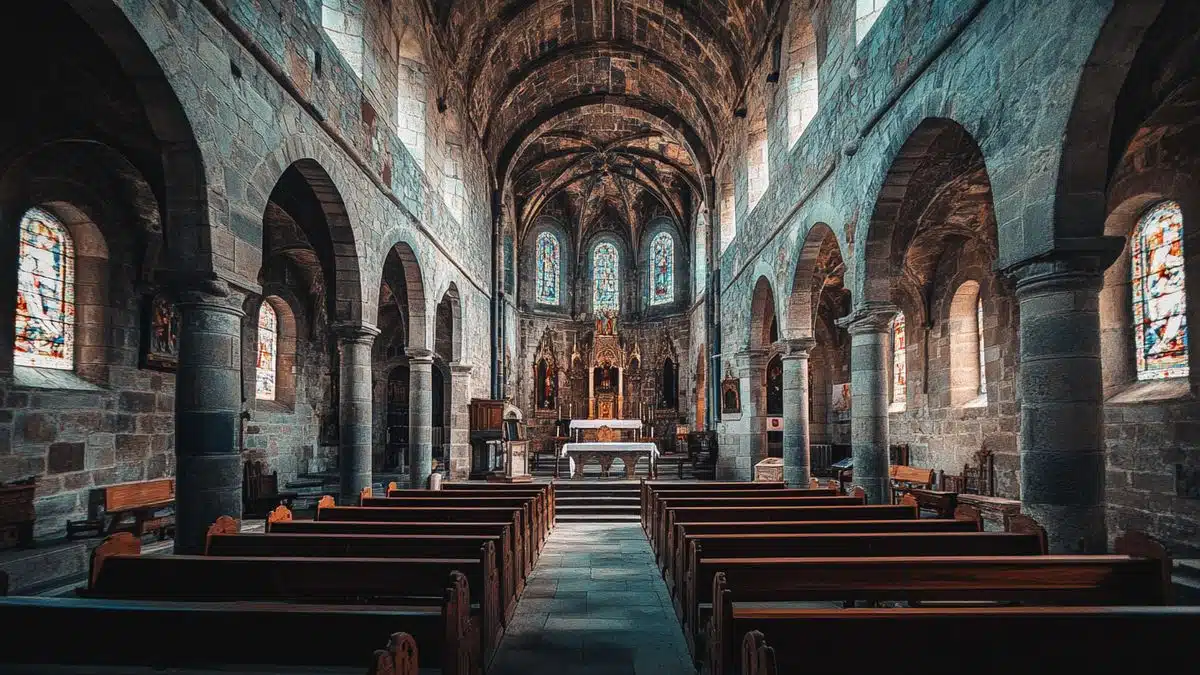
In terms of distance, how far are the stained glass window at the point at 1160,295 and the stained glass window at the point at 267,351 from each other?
16.7 meters

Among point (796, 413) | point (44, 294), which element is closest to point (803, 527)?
point (796, 413)

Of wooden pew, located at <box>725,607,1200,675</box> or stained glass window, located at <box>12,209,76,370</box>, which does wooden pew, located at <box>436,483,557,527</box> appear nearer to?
stained glass window, located at <box>12,209,76,370</box>

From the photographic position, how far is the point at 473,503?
350 inches

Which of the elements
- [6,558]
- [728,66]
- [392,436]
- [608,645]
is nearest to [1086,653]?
[608,645]

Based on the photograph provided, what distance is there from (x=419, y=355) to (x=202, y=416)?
26.3 ft

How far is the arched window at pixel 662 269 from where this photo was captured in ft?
105

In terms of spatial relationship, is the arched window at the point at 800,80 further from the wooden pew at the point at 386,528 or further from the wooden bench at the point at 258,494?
the wooden bench at the point at 258,494

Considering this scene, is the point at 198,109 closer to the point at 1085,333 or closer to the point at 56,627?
the point at 56,627

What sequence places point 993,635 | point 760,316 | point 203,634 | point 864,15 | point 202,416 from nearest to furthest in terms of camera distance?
point 993,635, point 203,634, point 202,416, point 864,15, point 760,316

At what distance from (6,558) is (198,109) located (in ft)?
18.0

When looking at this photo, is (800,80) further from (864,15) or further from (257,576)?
(257,576)

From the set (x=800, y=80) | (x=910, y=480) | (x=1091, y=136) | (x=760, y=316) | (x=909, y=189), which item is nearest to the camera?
(x=1091, y=136)

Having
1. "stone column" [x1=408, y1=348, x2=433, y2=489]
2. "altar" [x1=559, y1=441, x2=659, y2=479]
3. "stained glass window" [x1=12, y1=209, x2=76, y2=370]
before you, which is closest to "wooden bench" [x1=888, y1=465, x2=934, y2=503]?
"altar" [x1=559, y1=441, x2=659, y2=479]

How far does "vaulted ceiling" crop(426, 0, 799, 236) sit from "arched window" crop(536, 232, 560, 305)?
2.65 m
